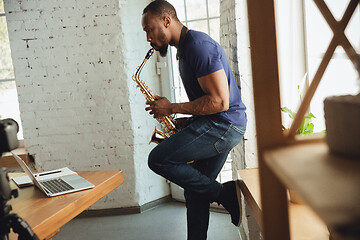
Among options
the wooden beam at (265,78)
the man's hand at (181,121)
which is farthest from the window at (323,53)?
the wooden beam at (265,78)

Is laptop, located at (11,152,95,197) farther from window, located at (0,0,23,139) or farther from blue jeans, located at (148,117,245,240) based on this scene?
window, located at (0,0,23,139)

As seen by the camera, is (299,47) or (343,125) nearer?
(343,125)

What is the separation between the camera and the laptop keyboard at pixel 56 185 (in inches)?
83.9

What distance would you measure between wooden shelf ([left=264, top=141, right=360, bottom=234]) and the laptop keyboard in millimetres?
1564

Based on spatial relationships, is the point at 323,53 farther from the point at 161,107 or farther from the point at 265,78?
the point at 265,78

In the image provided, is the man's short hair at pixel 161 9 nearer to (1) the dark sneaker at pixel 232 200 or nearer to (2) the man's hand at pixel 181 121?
(2) the man's hand at pixel 181 121

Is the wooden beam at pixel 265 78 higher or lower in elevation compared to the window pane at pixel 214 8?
lower

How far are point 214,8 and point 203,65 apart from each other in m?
1.56

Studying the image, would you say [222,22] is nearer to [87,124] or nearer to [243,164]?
[243,164]

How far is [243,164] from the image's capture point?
9.57 ft

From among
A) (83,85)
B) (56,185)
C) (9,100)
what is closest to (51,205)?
(56,185)

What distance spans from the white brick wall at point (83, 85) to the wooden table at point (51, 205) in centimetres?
149

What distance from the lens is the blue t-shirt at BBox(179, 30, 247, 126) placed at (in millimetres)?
2299

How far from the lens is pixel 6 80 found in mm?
4129
